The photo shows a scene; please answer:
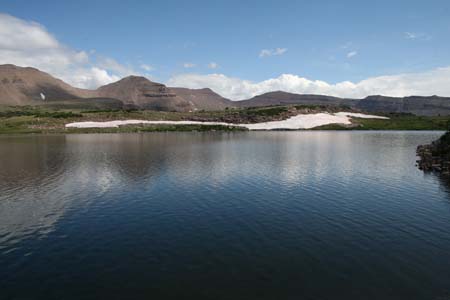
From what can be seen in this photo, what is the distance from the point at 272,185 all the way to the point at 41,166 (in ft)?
134

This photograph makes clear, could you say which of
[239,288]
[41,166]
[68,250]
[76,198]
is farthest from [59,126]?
[239,288]

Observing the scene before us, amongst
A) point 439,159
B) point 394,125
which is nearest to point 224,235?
point 439,159

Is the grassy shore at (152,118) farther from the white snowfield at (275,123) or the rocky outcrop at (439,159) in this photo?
the rocky outcrop at (439,159)

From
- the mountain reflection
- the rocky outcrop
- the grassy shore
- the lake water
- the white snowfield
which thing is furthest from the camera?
the white snowfield

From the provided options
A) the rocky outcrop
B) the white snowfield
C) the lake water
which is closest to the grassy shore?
the white snowfield

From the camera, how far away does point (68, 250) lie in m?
21.1

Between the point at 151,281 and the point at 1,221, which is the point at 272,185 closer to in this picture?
the point at 151,281

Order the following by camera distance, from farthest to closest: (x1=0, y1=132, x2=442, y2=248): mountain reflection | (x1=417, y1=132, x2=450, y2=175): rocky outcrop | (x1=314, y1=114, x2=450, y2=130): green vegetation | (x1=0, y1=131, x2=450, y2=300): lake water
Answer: (x1=314, y1=114, x2=450, y2=130): green vegetation < (x1=417, y1=132, x2=450, y2=175): rocky outcrop < (x1=0, y1=132, x2=442, y2=248): mountain reflection < (x1=0, y1=131, x2=450, y2=300): lake water

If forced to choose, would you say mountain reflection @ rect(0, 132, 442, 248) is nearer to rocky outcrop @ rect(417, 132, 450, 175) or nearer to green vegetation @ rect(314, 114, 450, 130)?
rocky outcrop @ rect(417, 132, 450, 175)

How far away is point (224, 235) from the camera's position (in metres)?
23.6

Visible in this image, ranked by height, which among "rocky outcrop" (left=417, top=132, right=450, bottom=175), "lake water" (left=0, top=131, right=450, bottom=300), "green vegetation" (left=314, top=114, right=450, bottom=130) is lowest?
"lake water" (left=0, top=131, right=450, bottom=300)

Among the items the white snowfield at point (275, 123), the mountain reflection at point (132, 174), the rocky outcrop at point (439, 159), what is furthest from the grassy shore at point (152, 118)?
the rocky outcrop at point (439, 159)

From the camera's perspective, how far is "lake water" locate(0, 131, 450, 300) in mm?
16578

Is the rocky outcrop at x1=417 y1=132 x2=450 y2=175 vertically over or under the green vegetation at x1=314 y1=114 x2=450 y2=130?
under
